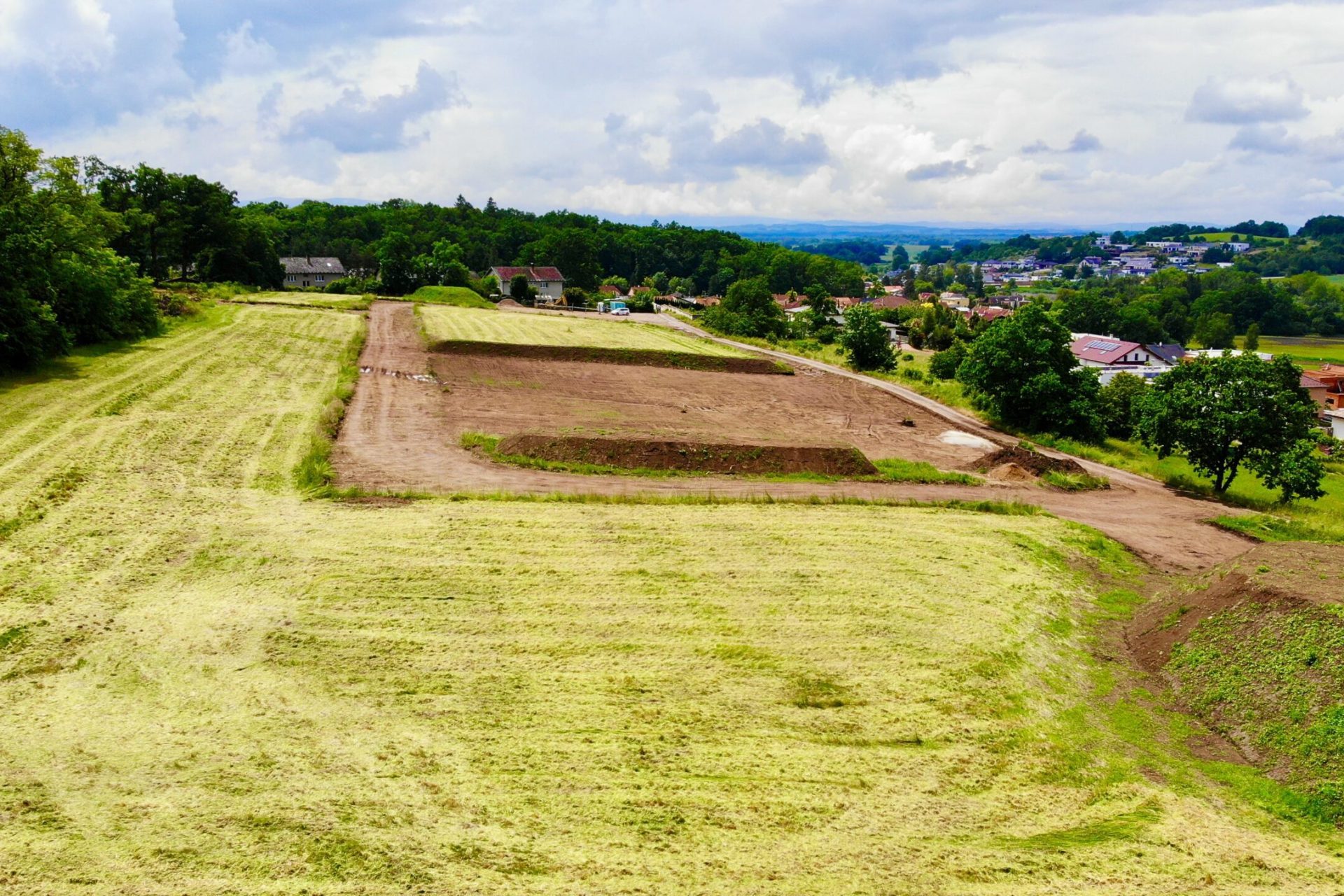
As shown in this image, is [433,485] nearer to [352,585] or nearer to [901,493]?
[352,585]

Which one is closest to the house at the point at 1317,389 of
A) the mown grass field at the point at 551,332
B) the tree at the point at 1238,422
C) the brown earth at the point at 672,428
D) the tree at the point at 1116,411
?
the tree at the point at 1116,411

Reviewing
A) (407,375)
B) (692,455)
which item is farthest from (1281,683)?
(407,375)

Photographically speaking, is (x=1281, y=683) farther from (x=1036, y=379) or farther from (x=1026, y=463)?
(x=1036, y=379)

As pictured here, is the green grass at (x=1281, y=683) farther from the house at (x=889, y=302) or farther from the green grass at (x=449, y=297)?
the house at (x=889, y=302)

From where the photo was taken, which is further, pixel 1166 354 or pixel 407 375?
pixel 1166 354

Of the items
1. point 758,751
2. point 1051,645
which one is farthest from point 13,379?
point 1051,645
